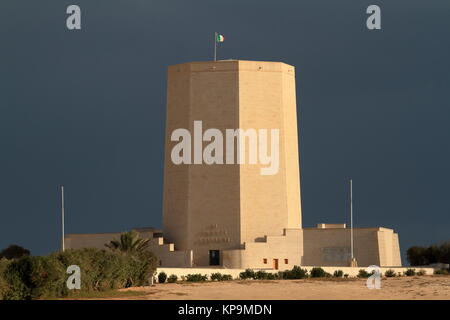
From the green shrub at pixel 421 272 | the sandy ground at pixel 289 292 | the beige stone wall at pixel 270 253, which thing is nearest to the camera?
the sandy ground at pixel 289 292

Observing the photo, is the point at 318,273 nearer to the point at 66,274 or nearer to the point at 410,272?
the point at 410,272

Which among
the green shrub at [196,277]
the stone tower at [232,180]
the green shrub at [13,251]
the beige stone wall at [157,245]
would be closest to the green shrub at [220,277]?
the green shrub at [196,277]

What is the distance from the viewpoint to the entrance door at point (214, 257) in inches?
2341

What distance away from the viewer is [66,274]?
32.4m

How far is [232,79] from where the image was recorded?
200ft

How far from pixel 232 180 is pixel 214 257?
16.7 ft

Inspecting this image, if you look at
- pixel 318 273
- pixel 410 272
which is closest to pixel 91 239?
pixel 318 273

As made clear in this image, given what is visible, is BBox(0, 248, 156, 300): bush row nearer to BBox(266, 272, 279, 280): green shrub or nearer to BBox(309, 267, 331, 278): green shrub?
BBox(266, 272, 279, 280): green shrub

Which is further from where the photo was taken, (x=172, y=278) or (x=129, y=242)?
(x=129, y=242)

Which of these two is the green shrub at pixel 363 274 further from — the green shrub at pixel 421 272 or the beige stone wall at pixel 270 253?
the beige stone wall at pixel 270 253

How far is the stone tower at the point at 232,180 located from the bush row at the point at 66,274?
816 inches

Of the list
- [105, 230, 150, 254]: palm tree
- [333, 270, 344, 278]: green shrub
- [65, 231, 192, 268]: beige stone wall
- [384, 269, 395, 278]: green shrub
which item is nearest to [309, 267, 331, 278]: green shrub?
[333, 270, 344, 278]: green shrub

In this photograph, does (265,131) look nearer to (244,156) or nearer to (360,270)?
(244,156)
